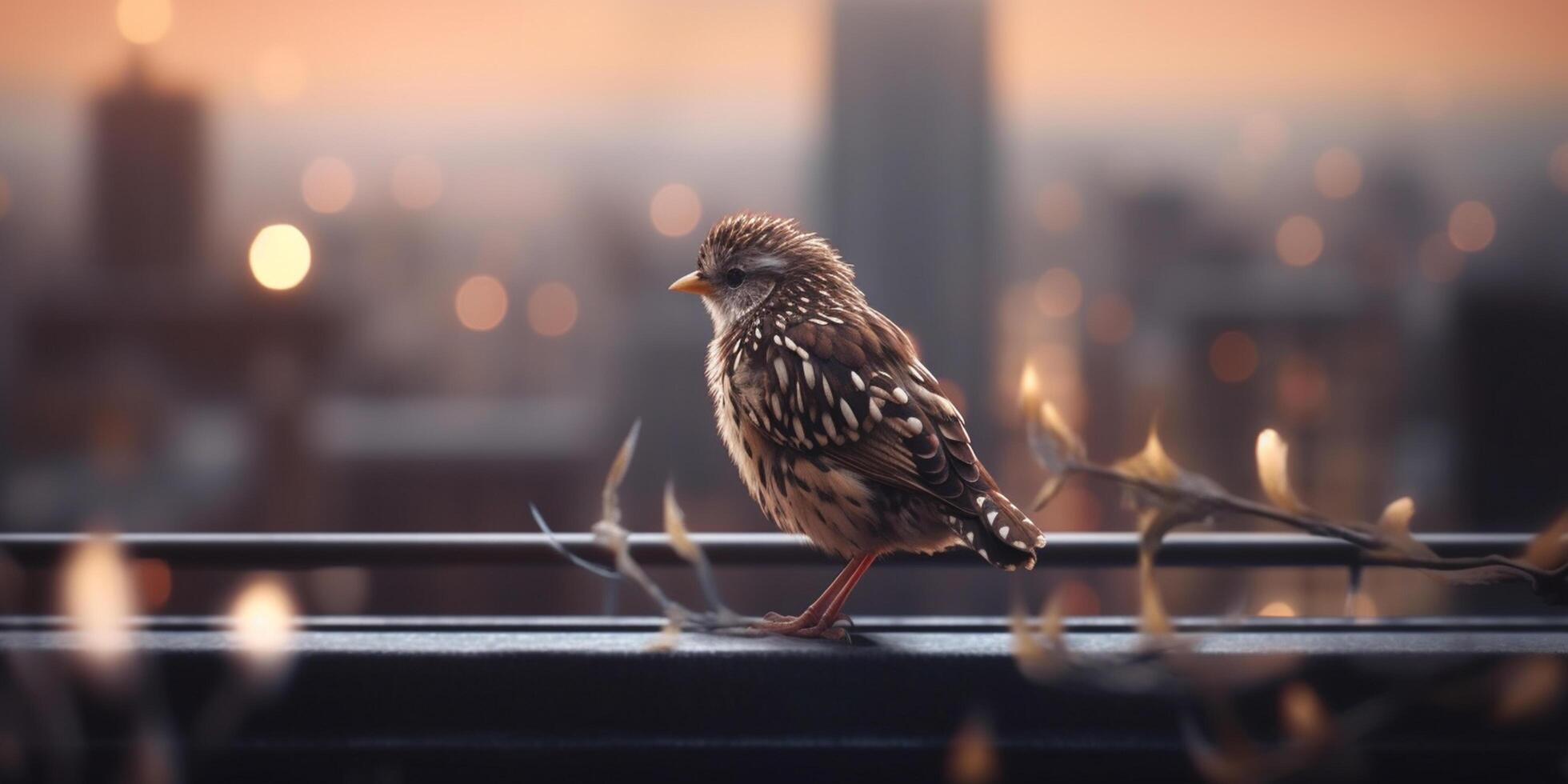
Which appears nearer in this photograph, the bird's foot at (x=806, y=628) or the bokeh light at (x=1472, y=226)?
the bird's foot at (x=806, y=628)

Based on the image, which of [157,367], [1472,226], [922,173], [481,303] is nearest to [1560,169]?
[1472,226]

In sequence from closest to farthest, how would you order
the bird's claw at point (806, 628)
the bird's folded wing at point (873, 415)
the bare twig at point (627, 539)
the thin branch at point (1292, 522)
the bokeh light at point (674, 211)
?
the thin branch at point (1292, 522)
the bare twig at point (627, 539)
the bird's folded wing at point (873, 415)
the bird's claw at point (806, 628)
the bokeh light at point (674, 211)

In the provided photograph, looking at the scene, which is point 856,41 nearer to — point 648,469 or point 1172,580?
point 648,469

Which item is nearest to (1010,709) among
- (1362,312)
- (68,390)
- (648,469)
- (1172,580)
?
(1172,580)

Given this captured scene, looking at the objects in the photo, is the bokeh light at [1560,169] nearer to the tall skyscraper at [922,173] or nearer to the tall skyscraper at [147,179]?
the tall skyscraper at [922,173]

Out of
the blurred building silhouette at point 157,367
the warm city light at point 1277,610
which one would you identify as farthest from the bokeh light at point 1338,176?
the blurred building silhouette at point 157,367

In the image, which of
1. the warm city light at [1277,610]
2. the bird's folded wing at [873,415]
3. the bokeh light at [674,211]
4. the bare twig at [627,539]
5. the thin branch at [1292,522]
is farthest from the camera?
the bokeh light at [674,211]

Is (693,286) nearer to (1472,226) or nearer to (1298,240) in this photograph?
(1298,240)
